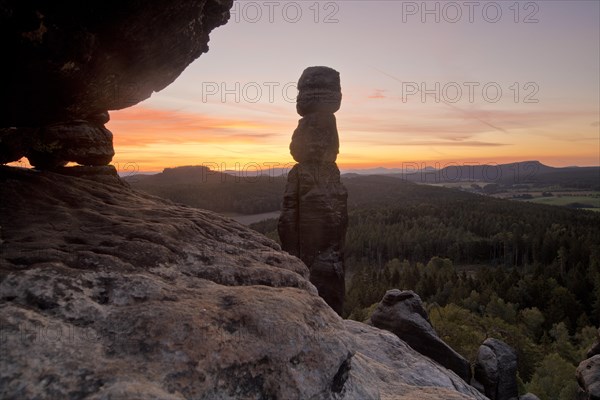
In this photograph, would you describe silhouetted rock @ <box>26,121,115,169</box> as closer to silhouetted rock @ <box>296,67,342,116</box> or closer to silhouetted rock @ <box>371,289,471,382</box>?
silhouetted rock @ <box>371,289,471,382</box>

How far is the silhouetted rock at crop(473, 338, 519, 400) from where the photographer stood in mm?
30125

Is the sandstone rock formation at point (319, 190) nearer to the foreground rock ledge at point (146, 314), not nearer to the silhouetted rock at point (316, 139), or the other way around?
the silhouetted rock at point (316, 139)

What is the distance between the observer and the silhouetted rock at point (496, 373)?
98.8 ft

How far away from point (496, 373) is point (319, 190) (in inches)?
938

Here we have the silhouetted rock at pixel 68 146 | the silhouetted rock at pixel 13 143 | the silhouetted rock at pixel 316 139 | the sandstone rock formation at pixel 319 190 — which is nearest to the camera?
the silhouetted rock at pixel 13 143

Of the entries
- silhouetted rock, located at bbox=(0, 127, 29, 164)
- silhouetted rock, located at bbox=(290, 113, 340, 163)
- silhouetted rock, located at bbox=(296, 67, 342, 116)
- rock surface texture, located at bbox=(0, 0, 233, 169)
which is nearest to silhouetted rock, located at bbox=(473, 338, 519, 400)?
silhouetted rock, located at bbox=(290, 113, 340, 163)

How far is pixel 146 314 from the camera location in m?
8.06

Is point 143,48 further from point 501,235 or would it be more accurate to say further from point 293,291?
point 501,235

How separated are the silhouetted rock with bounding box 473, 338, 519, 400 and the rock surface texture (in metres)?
28.7

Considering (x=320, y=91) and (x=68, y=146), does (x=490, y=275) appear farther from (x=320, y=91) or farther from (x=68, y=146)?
(x=68, y=146)

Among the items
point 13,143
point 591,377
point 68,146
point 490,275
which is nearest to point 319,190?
point 591,377

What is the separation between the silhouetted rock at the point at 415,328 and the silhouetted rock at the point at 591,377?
262 inches

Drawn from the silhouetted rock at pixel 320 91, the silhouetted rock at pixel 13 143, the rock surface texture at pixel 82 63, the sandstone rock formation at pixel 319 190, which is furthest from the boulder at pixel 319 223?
the silhouetted rock at pixel 13 143

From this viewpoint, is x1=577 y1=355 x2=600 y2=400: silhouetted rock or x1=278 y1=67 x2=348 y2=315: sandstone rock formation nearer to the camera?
x1=577 y1=355 x2=600 y2=400: silhouetted rock
